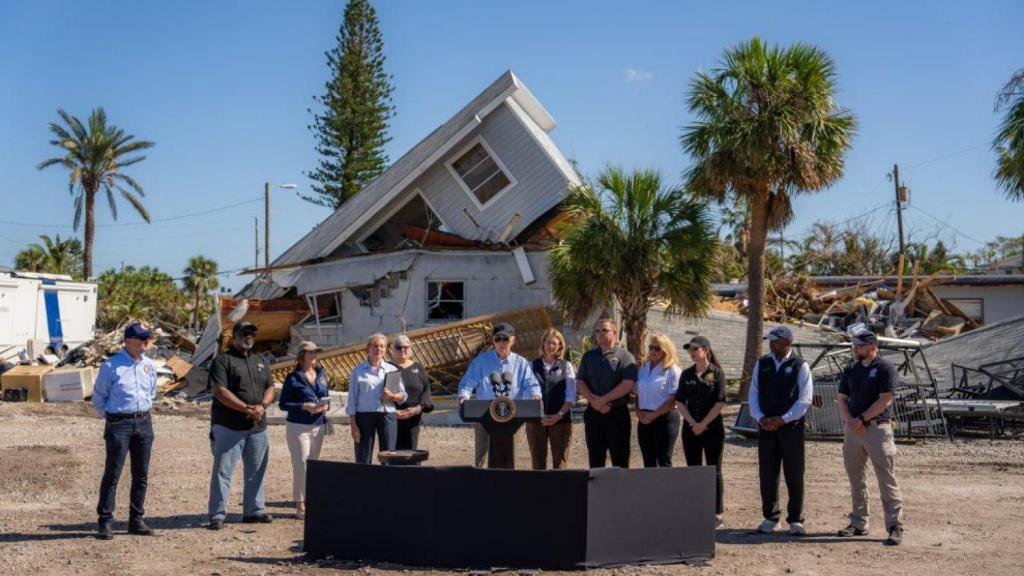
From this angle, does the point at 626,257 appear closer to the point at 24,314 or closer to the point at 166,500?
the point at 166,500

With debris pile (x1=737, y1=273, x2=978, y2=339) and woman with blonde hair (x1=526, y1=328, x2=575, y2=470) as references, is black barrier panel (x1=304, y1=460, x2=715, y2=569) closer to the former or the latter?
woman with blonde hair (x1=526, y1=328, x2=575, y2=470)

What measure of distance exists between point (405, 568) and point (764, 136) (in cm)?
1309

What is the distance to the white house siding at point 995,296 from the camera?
3234cm

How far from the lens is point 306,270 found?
24438 mm

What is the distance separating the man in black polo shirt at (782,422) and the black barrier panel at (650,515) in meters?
1.30

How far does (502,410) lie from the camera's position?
784cm

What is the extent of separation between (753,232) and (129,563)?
562 inches

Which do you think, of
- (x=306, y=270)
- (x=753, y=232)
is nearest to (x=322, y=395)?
(x=753, y=232)

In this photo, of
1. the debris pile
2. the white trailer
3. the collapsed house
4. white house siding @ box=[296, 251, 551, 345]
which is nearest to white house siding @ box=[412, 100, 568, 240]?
the collapsed house

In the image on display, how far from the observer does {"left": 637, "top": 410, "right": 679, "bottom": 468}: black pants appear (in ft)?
28.7

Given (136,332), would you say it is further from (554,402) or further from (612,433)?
(612,433)

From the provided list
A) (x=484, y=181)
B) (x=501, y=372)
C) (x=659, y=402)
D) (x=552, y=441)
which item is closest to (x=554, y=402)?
(x=552, y=441)

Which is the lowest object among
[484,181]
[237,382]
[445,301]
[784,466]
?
[784,466]

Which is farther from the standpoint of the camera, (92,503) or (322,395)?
(92,503)
